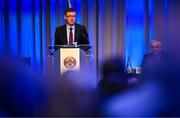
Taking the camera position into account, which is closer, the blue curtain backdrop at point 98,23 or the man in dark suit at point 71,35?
the man in dark suit at point 71,35

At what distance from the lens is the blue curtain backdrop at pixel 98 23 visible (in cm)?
704

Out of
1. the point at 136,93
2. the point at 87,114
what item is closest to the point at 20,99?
the point at 87,114

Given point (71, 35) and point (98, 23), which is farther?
point (98, 23)

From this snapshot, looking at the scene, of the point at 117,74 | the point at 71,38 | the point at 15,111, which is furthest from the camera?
the point at 71,38

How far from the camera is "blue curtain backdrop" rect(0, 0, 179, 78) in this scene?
704 cm

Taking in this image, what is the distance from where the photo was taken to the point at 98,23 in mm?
7074

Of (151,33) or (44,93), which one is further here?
(151,33)

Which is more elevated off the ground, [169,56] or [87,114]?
[169,56]

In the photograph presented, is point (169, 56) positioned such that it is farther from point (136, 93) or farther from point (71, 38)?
point (71, 38)

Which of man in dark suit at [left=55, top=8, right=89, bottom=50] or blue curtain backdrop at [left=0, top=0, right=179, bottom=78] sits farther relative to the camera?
blue curtain backdrop at [left=0, top=0, right=179, bottom=78]

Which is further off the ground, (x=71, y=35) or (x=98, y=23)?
(x=98, y=23)

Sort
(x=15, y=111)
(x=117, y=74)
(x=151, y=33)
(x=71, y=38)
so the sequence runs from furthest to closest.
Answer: (x=151, y=33), (x=71, y=38), (x=117, y=74), (x=15, y=111)

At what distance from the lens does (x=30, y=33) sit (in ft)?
23.8

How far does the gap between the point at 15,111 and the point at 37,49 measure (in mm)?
6487
